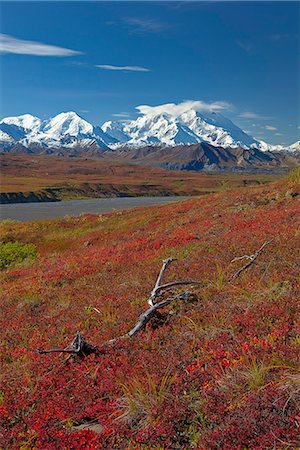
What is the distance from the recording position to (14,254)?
3531cm

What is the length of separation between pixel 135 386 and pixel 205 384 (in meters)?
1.21

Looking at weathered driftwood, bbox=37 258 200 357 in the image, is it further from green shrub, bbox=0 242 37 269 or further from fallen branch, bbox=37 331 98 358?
green shrub, bbox=0 242 37 269

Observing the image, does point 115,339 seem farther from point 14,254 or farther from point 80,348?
point 14,254

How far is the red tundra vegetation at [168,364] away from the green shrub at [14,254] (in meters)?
18.6

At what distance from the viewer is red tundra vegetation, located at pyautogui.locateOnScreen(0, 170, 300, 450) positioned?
5.93 metres

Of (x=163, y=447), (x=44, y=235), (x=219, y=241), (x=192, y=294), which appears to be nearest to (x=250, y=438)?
(x=163, y=447)

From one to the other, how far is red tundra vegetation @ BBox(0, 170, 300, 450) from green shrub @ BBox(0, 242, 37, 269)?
18.6m

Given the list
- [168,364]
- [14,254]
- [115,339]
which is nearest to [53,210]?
[14,254]

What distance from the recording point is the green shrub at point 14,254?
3330 cm

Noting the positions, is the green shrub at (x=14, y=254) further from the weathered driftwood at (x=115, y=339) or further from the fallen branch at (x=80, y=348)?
the fallen branch at (x=80, y=348)

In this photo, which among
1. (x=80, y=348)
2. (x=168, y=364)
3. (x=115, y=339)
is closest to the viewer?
(x=168, y=364)

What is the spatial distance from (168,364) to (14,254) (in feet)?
98.9

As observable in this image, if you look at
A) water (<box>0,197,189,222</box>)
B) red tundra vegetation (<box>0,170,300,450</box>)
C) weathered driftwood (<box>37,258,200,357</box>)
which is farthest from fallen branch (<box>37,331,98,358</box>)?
water (<box>0,197,189,222</box>)

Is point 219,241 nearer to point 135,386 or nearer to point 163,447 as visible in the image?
point 135,386
